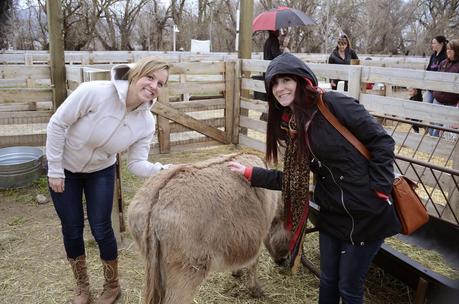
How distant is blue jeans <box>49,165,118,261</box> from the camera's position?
253 centimetres

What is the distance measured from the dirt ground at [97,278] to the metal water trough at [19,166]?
2.88 feet

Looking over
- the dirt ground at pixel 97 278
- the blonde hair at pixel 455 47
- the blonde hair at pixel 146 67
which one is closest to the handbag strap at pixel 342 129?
the blonde hair at pixel 146 67

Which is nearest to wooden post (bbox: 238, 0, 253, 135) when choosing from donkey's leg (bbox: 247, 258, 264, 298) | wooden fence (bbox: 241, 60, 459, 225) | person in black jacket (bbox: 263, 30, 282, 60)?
person in black jacket (bbox: 263, 30, 282, 60)

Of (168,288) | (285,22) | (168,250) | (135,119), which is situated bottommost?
(168,288)

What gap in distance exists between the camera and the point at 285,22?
798 centimetres

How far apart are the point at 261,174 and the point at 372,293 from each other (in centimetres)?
159

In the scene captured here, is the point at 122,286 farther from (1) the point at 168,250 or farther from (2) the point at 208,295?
(1) the point at 168,250

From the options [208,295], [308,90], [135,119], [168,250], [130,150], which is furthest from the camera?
[208,295]

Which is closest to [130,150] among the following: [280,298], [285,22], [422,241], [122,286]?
[122,286]

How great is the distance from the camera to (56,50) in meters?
5.14

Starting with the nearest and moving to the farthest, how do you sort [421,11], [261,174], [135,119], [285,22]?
[261,174], [135,119], [285,22], [421,11]

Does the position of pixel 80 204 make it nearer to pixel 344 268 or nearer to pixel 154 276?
pixel 154 276

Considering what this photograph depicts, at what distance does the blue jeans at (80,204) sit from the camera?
2525 mm

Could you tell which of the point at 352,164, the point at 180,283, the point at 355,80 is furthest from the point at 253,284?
the point at 355,80
